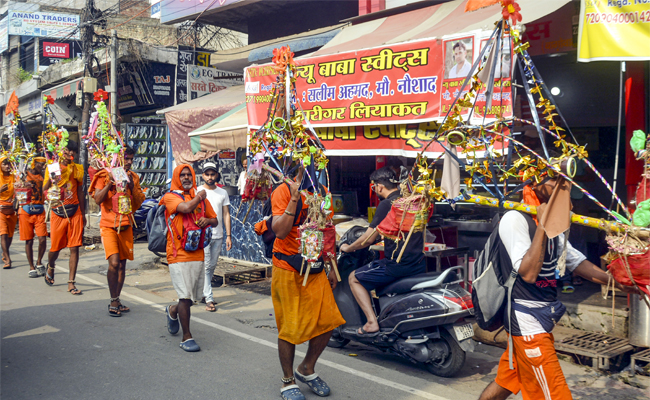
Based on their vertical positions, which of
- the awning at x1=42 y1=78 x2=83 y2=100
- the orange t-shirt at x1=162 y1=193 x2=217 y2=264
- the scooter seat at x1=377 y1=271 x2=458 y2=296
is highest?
the awning at x1=42 y1=78 x2=83 y2=100

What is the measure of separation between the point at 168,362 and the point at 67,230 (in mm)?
3889

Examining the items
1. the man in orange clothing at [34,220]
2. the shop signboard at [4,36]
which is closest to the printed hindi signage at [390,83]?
the man in orange clothing at [34,220]

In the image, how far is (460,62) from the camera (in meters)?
6.25

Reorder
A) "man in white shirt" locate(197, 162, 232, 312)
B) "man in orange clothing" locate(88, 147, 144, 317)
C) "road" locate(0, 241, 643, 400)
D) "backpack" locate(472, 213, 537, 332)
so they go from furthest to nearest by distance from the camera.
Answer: "man in white shirt" locate(197, 162, 232, 312) → "man in orange clothing" locate(88, 147, 144, 317) → "road" locate(0, 241, 643, 400) → "backpack" locate(472, 213, 537, 332)

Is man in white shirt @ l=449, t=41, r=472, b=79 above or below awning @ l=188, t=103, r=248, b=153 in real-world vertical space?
above

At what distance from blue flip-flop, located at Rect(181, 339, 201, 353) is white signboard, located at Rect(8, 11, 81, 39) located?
2220 centimetres

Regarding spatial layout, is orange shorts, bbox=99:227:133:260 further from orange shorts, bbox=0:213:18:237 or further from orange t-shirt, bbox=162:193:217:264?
orange shorts, bbox=0:213:18:237

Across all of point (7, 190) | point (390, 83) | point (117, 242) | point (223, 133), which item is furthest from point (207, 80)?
point (117, 242)

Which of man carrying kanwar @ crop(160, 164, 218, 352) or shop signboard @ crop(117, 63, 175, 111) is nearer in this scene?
man carrying kanwar @ crop(160, 164, 218, 352)

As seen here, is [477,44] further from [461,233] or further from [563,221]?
[563,221]

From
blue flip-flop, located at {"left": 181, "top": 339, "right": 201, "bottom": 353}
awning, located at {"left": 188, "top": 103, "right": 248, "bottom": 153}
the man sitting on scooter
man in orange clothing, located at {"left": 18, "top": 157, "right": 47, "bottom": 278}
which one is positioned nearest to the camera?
the man sitting on scooter

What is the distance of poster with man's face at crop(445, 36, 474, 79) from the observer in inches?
243

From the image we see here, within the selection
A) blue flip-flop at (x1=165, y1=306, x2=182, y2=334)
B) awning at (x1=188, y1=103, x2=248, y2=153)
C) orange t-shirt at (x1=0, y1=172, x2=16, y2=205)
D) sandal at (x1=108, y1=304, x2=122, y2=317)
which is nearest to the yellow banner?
blue flip-flop at (x1=165, y1=306, x2=182, y2=334)

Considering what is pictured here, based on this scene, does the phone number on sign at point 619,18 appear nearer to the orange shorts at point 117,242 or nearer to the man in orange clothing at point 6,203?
the orange shorts at point 117,242
